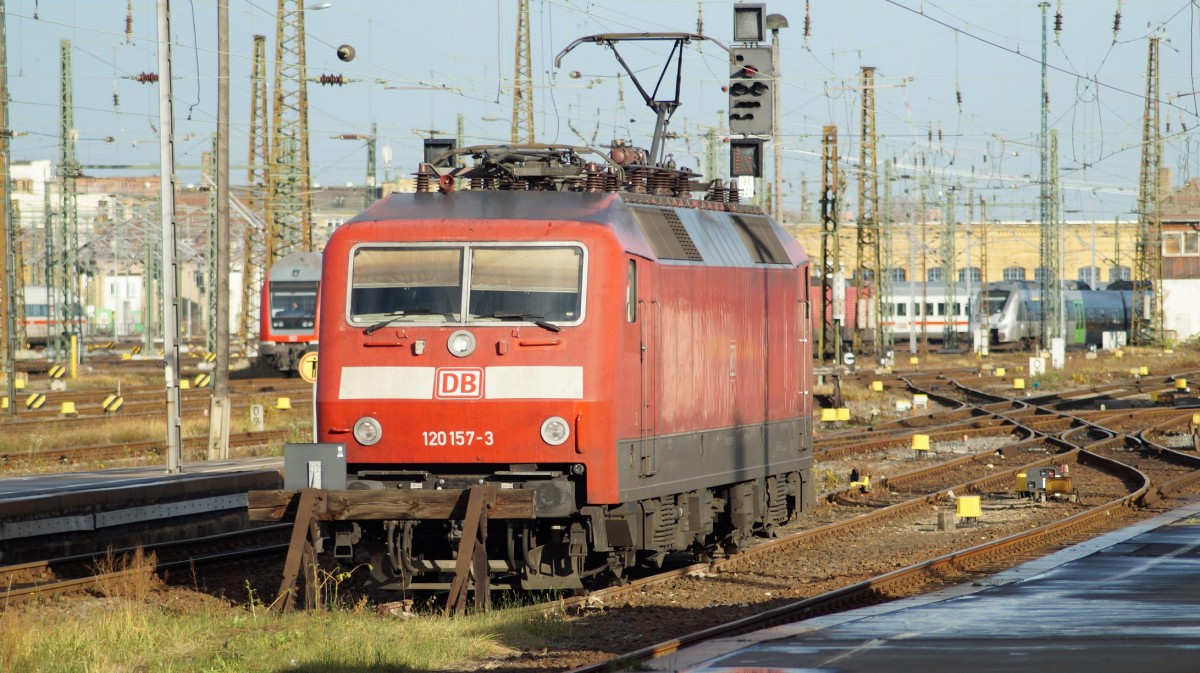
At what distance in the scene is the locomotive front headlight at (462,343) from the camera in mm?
12344

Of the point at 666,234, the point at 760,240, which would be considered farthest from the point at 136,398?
the point at 666,234

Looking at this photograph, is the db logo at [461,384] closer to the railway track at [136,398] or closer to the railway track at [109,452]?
the railway track at [109,452]

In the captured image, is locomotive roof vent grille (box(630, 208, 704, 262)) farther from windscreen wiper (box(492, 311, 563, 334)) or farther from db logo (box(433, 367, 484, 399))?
db logo (box(433, 367, 484, 399))

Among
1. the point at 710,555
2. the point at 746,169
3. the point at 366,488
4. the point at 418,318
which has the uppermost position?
the point at 746,169

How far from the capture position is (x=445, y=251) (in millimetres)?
12562

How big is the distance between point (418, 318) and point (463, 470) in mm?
1259

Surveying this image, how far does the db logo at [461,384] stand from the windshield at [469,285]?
1.33 ft

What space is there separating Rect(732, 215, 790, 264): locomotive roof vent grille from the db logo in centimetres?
443

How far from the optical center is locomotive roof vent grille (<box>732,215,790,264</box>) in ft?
52.5

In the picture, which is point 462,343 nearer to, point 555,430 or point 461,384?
point 461,384

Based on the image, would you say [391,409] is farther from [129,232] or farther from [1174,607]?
[129,232]

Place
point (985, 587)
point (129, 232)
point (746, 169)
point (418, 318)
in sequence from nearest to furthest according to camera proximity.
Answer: point (418, 318) < point (985, 587) < point (746, 169) < point (129, 232)

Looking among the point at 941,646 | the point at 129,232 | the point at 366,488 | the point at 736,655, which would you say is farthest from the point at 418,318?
the point at 129,232

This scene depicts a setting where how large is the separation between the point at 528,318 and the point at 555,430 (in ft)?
2.98
